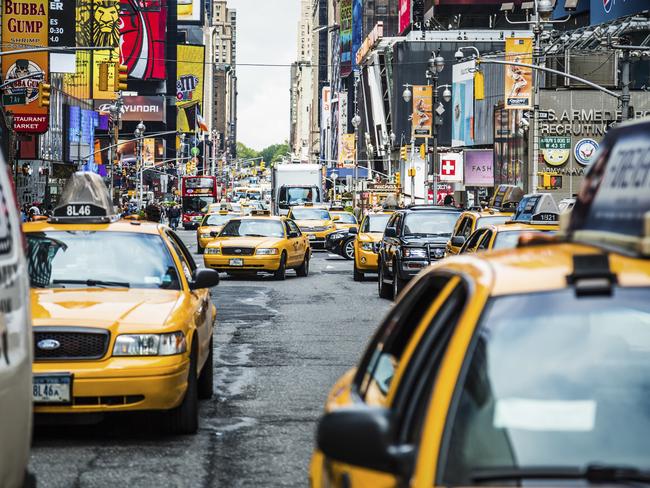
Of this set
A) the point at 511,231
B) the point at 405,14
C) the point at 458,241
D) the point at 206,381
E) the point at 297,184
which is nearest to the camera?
the point at 206,381

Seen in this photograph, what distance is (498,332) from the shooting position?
3.87 m

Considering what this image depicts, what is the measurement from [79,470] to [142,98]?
162174 mm

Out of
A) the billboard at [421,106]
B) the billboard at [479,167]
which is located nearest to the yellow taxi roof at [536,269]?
the billboard at [421,106]

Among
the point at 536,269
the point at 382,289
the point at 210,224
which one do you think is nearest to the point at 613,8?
the point at 210,224

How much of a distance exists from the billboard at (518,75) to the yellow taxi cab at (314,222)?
24.4 ft

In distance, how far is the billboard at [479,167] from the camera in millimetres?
87188

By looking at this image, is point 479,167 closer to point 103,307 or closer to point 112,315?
point 103,307

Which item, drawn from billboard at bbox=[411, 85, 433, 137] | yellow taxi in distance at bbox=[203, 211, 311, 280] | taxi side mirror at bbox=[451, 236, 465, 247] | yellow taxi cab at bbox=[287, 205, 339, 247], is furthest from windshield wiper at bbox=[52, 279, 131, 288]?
billboard at bbox=[411, 85, 433, 137]

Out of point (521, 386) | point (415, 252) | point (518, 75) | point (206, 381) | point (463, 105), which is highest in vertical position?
point (463, 105)

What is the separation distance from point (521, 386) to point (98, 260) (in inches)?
278

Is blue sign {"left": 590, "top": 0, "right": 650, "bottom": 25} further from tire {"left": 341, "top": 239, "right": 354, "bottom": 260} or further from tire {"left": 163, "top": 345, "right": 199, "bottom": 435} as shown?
tire {"left": 163, "top": 345, "right": 199, "bottom": 435}

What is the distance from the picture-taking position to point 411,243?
23.6m

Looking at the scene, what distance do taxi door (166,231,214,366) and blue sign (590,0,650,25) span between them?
49745 millimetres

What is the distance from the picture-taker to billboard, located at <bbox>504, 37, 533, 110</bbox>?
4612cm
